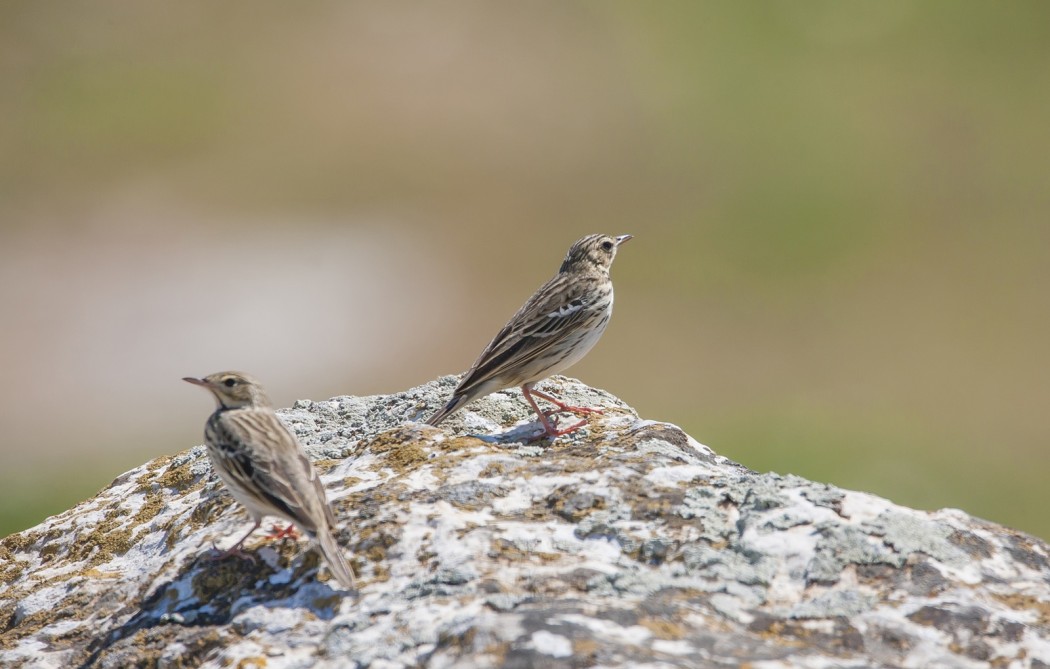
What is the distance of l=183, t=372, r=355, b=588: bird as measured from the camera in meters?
5.88

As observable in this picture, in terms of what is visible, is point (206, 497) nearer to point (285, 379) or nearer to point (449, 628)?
point (449, 628)

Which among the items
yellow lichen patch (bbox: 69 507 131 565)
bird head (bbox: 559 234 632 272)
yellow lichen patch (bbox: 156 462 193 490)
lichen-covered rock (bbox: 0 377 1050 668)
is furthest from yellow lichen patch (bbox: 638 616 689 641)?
bird head (bbox: 559 234 632 272)

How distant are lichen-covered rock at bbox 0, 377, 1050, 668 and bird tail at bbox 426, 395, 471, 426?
1.12 metres

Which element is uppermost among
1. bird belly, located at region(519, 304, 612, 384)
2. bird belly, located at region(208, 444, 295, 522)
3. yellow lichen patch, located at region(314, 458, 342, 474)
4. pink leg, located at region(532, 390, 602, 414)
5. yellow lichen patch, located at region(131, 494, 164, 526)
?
bird belly, located at region(519, 304, 612, 384)

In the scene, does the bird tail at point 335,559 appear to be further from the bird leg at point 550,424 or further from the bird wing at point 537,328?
the bird wing at point 537,328

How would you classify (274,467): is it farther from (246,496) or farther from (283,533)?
(283,533)

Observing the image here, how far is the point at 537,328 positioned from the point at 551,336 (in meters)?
0.13

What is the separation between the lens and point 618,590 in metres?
5.45

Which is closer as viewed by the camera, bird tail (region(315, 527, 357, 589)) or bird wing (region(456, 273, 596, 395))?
bird tail (region(315, 527, 357, 589))

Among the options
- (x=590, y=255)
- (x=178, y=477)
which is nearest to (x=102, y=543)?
(x=178, y=477)

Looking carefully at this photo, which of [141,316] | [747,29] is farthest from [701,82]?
[141,316]

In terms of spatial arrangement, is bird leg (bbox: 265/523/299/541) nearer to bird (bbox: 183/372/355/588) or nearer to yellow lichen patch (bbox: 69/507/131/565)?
bird (bbox: 183/372/355/588)

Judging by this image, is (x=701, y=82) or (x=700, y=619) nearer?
(x=700, y=619)

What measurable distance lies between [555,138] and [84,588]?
3565cm
